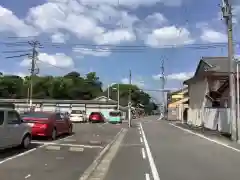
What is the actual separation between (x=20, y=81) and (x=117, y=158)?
4367 inches

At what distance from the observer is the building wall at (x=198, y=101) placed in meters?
47.8

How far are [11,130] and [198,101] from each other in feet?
132

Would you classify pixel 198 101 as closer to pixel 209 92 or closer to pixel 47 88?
pixel 209 92

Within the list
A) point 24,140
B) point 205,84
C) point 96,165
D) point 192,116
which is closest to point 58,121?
point 24,140

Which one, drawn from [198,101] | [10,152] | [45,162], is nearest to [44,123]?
[10,152]

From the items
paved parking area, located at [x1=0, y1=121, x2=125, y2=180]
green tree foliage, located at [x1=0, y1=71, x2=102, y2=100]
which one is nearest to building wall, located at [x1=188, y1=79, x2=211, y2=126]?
paved parking area, located at [x1=0, y1=121, x2=125, y2=180]

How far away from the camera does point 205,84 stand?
48.7m

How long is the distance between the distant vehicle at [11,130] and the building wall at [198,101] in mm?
32317

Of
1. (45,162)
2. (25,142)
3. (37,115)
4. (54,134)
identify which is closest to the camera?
(45,162)

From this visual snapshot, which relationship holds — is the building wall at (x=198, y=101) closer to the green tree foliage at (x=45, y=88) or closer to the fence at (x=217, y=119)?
the fence at (x=217, y=119)

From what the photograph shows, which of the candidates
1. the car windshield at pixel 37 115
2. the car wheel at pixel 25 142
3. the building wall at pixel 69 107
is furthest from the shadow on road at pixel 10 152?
the building wall at pixel 69 107

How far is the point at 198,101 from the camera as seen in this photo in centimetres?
5212

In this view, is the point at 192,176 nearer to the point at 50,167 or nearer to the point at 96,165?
the point at 96,165

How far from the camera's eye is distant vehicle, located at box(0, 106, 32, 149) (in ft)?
45.6
